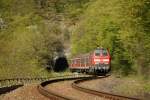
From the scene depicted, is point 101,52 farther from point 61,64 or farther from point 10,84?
point 61,64

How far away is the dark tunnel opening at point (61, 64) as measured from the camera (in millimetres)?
85412

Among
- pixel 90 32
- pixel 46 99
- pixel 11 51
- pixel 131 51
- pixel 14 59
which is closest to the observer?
pixel 46 99

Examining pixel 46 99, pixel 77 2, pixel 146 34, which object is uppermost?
pixel 77 2

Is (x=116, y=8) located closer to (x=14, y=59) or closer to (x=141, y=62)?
(x=141, y=62)

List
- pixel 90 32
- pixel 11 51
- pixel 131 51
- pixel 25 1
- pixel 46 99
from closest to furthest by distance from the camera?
pixel 46 99 → pixel 131 51 → pixel 11 51 → pixel 90 32 → pixel 25 1

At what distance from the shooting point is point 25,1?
403 ft

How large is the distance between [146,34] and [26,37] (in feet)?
107

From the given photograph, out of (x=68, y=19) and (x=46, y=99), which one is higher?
(x=68, y=19)

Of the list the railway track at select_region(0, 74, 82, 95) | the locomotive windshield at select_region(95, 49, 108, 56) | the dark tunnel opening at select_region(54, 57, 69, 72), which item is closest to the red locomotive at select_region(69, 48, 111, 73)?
the locomotive windshield at select_region(95, 49, 108, 56)

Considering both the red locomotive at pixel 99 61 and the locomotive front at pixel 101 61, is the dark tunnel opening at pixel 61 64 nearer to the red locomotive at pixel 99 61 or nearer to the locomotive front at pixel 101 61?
the red locomotive at pixel 99 61

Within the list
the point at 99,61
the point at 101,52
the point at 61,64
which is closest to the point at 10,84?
the point at 99,61

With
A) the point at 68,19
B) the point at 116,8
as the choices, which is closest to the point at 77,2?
the point at 68,19

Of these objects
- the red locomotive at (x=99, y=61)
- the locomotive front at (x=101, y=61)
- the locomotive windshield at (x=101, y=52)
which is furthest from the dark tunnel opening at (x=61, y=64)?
the locomotive front at (x=101, y=61)

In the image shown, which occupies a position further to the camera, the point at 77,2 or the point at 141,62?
the point at 77,2
